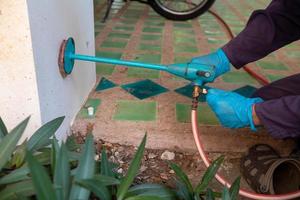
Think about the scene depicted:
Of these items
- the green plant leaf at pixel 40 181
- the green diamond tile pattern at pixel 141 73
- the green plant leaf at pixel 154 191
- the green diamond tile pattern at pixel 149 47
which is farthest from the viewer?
the green diamond tile pattern at pixel 149 47

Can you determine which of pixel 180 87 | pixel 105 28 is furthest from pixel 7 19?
pixel 105 28

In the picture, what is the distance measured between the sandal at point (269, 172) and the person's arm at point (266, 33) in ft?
1.02

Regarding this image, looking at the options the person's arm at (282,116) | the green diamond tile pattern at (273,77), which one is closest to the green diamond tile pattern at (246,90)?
the green diamond tile pattern at (273,77)

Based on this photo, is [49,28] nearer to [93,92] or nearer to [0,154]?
[0,154]

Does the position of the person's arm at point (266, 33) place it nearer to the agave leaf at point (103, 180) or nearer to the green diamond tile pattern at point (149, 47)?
the agave leaf at point (103, 180)

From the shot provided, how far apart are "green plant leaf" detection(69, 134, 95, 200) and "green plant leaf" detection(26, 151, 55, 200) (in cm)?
9

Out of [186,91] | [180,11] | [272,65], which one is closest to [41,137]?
[186,91]

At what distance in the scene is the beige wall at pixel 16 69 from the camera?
29.4 inches

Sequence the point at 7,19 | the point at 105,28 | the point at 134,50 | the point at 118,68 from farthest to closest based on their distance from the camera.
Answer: the point at 105,28, the point at 134,50, the point at 118,68, the point at 7,19

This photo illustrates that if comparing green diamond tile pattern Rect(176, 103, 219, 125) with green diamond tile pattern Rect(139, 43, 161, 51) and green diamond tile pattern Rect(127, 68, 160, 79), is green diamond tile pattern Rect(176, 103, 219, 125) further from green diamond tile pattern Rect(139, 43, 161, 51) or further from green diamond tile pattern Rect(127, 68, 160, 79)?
green diamond tile pattern Rect(139, 43, 161, 51)

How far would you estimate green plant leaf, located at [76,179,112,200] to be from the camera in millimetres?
592

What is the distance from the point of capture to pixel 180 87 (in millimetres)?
1511

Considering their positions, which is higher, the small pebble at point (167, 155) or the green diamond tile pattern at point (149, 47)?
the green diamond tile pattern at point (149, 47)

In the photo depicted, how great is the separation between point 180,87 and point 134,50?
53 centimetres
